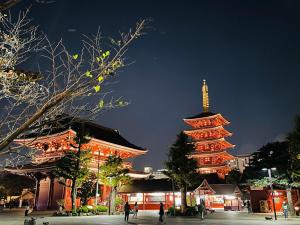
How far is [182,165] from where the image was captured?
29.4 metres

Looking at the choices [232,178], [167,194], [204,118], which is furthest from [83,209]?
[204,118]

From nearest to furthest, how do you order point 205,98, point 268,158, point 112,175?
1. point 112,175
2. point 268,158
3. point 205,98

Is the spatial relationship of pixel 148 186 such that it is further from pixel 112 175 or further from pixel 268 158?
pixel 268 158

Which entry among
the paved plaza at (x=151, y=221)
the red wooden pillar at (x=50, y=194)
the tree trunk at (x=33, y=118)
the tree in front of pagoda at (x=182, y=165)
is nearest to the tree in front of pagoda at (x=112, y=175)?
the tree in front of pagoda at (x=182, y=165)

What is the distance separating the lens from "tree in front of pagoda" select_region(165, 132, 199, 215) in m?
29.4

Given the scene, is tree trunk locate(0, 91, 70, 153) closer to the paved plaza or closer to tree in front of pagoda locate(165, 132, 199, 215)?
the paved plaza

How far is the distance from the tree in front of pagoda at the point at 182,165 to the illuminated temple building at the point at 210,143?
2493 centimetres

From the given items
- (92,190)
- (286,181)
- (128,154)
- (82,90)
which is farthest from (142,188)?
(82,90)

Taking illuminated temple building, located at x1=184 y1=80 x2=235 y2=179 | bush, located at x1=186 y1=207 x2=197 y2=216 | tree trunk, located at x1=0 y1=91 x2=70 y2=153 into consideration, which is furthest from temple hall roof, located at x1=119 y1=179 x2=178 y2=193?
tree trunk, located at x1=0 y1=91 x2=70 y2=153

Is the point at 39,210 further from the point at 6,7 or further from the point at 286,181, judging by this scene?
the point at 6,7

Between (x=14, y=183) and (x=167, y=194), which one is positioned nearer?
(x=167, y=194)

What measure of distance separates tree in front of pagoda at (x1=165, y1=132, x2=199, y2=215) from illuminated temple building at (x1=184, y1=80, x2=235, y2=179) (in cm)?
2493

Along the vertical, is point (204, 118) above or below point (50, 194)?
above

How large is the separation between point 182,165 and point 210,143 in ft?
94.5
